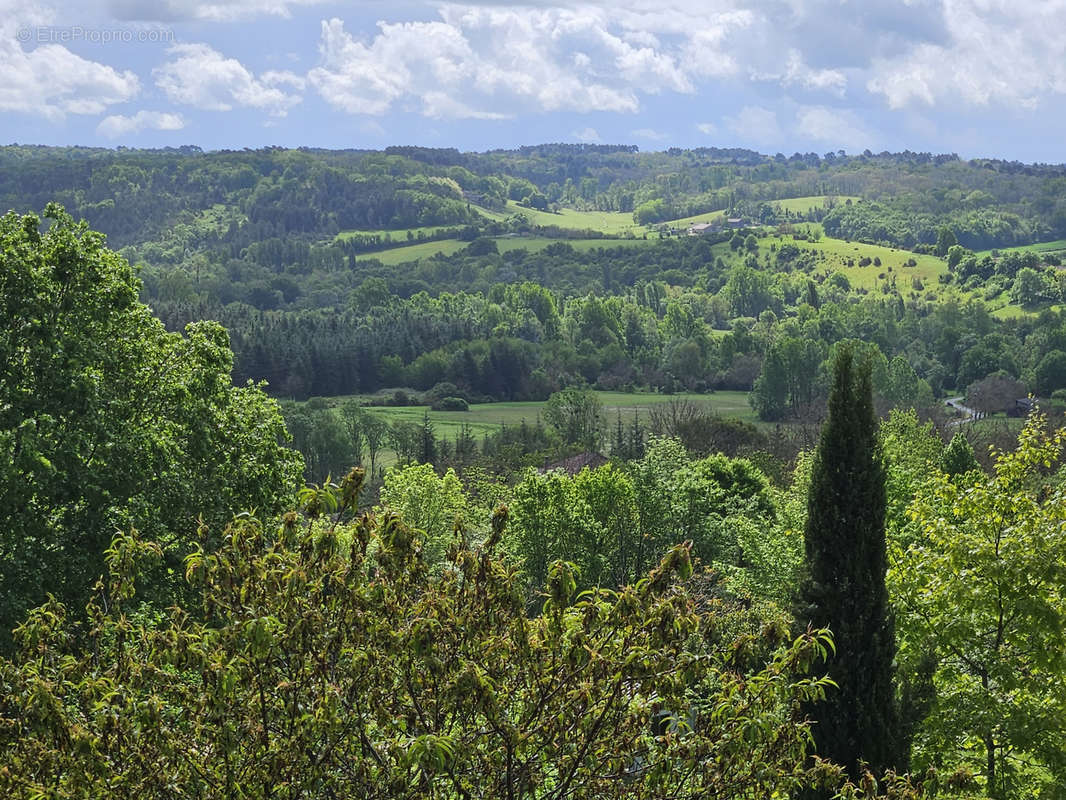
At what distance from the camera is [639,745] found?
7938mm

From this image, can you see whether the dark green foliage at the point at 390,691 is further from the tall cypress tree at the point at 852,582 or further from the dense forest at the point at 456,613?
the tall cypress tree at the point at 852,582

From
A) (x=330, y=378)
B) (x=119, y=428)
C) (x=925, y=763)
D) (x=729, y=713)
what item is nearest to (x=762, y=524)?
(x=925, y=763)

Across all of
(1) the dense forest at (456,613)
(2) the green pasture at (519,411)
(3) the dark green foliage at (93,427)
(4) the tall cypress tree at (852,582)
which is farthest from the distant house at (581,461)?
(4) the tall cypress tree at (852,582)

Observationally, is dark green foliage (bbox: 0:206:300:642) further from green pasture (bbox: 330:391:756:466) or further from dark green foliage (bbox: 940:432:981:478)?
green pasture (bbox: 330:391:756:466)

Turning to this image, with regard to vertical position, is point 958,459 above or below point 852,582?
below

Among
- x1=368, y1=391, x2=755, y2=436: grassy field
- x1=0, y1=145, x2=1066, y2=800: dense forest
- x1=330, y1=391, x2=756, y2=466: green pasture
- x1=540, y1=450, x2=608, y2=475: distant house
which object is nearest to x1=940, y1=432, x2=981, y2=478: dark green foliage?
x1=0, y1=145, x2=1066, y2=800: dense forest

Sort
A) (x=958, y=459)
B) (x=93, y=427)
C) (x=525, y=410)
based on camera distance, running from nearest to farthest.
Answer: (x=93, y=427), (x=958, y=459), (x=525, y=410)

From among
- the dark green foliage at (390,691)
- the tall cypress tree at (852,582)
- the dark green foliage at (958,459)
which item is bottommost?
the dark green foliage at (958,459)

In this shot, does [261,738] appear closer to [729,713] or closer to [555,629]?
[555,629]

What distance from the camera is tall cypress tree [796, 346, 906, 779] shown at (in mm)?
16844

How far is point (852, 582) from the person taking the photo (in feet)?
57.2

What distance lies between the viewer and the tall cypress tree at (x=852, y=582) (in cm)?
1684

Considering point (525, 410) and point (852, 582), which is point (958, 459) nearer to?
point (852, 582)

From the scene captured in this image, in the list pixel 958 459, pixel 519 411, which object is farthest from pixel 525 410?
pixel 958 459
